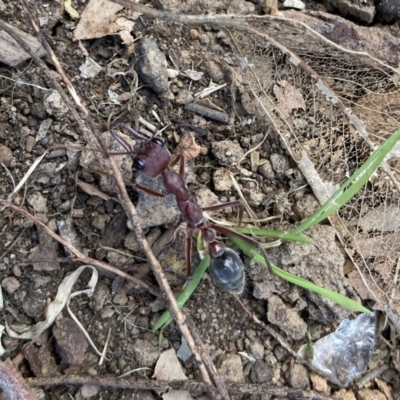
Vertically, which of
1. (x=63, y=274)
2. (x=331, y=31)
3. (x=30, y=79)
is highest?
(x=30, y=79)

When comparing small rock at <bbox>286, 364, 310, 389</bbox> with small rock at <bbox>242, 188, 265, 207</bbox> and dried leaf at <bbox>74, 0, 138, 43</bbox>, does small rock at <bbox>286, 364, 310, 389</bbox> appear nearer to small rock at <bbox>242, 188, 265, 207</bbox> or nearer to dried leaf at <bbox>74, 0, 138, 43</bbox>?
small rock at <bbox>242, 188, 265, 207</bbox>

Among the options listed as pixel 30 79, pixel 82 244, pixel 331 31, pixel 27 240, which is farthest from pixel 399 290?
pixel 30 79

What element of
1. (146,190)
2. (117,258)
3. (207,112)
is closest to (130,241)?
(117,258)

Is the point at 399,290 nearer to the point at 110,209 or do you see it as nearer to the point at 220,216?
the point at 220,216

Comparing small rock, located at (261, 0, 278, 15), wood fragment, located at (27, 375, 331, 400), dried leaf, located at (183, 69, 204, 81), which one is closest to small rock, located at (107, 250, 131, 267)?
wood fragment, located at (27, 375, 331, 400)

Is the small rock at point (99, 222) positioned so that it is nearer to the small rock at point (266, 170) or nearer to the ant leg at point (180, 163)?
the ant leg at point (180, 163)

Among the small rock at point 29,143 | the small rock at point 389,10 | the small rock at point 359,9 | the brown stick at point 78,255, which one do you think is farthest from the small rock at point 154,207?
the small rock at point 389,10
